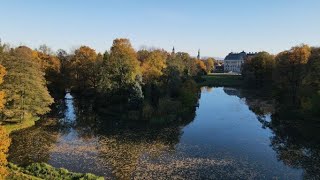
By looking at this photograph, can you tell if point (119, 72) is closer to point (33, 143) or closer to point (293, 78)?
point (33, 143)

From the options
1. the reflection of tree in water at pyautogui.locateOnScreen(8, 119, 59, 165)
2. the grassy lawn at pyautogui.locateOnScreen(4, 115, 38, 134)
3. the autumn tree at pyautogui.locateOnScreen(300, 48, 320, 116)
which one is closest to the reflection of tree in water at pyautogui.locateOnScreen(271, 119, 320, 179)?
the autumn tree at pyautogui.locateOnScreen(300, 48, 320, 116)

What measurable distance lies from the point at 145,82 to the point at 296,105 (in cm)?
2963

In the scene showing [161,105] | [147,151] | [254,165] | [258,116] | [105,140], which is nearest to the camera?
[254,165]

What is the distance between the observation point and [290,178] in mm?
33594

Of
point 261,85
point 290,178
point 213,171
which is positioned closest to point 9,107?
point 213,171

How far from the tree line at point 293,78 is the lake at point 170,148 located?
276 inches

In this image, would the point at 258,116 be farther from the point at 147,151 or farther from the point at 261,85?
the point at 261,85

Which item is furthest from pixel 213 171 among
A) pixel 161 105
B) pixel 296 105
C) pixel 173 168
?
pixel 296 105

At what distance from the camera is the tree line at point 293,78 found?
61.4 metres

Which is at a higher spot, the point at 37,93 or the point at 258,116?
the point at 37,93

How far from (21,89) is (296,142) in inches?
1493

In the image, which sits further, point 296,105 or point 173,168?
point 296,105

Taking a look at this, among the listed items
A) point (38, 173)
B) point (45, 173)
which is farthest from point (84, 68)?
point (38, 173)

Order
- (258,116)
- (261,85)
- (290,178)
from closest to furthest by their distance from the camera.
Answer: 1. (290,178)
2. (258,116)
3. (261,85)
